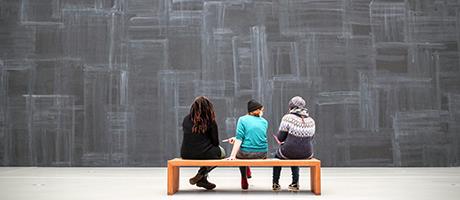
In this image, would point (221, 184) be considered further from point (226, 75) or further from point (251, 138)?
point (226, 75)

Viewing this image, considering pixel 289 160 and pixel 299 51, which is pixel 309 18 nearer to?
pixel 299 51

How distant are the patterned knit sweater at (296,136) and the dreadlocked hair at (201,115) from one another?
67cm

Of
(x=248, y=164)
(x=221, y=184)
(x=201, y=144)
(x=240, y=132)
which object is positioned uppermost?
(x=240, y=132)

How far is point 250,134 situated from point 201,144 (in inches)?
17.9

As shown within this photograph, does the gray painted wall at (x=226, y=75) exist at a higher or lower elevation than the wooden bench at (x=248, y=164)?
higher

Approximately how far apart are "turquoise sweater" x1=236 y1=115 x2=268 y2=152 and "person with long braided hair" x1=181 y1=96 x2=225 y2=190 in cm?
22

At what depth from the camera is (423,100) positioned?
8258 millimetres

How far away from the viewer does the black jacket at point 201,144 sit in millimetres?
5316

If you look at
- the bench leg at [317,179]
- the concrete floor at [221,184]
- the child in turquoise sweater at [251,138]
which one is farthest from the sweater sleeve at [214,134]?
the bench leg at [317,179]

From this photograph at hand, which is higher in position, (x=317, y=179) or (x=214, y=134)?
(x=214, y=134)

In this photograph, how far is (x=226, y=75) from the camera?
8.32 m

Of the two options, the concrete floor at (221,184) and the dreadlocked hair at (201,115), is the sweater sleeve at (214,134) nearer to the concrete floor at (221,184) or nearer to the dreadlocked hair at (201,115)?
the dreadlocked hair at (201,115)


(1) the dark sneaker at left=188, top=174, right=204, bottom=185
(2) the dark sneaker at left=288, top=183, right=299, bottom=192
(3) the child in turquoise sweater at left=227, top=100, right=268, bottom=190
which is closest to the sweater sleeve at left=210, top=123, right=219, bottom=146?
(3) the child in turquoise sweater at left=227, top=100, right=268, bottom=190

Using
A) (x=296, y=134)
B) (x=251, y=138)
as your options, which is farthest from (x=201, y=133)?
(x=296, y=134)
